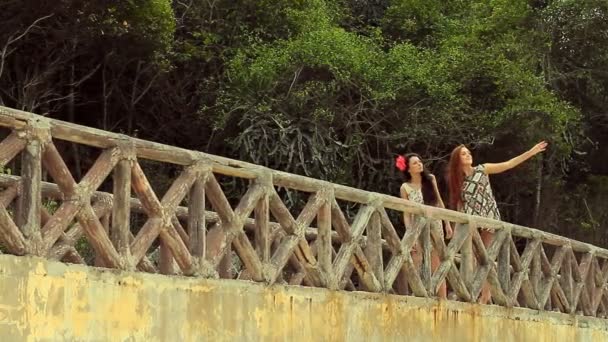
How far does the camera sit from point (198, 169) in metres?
6.45

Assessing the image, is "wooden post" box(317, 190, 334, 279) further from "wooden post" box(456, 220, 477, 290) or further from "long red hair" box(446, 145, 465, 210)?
"long red hair" box(446, 145, 465, 210)

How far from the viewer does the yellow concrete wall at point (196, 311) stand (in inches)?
208

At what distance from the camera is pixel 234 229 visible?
6734 millimetres

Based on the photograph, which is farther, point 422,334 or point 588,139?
point 588,139

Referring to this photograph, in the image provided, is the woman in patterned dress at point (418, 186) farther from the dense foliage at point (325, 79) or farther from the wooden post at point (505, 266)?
the dense foliage at point (325, 79)

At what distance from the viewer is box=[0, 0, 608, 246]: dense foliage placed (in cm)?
1795

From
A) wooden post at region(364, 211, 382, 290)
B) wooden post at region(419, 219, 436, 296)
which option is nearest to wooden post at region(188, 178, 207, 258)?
wooden post at region(364, 211, 382, 290)

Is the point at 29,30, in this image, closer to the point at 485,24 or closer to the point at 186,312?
the point at 485,24

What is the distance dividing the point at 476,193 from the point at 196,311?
435 centimetres

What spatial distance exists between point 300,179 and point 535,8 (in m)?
15.3

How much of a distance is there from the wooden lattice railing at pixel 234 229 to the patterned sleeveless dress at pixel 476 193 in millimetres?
265

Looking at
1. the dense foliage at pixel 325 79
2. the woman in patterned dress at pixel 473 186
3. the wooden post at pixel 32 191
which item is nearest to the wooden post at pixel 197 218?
the wooden post at pixel 32 191

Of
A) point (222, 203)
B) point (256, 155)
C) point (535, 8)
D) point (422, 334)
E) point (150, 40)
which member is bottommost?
point (422, 334)

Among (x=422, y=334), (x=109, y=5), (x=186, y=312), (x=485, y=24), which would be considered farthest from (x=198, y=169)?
(x=485, y=24)
